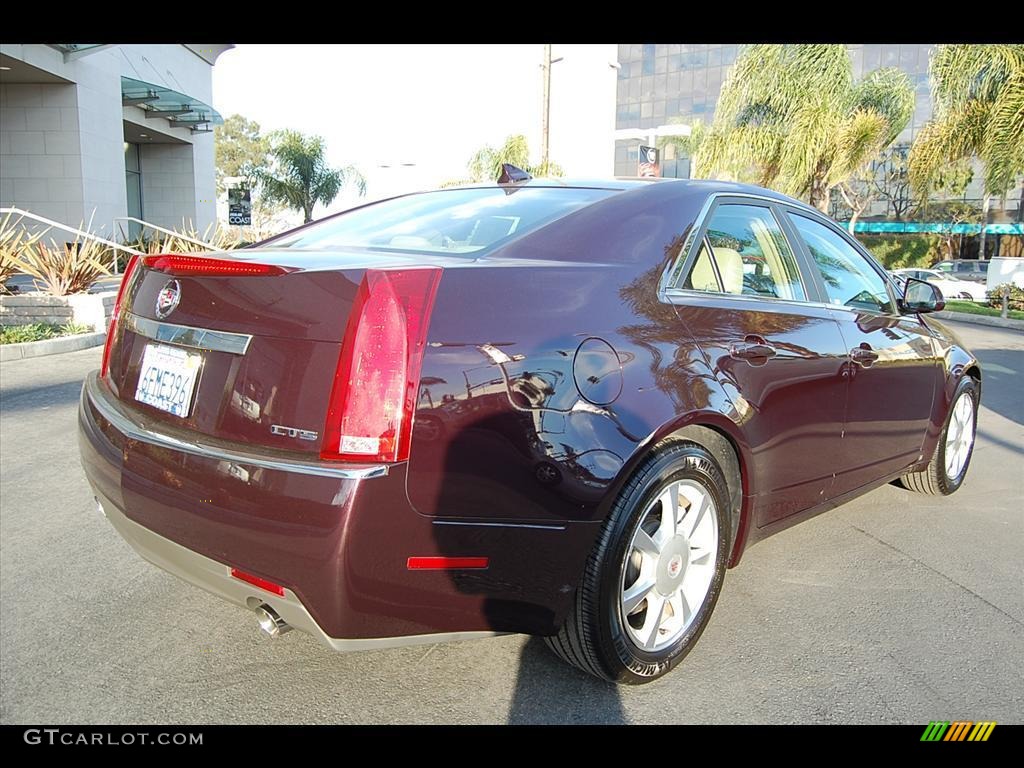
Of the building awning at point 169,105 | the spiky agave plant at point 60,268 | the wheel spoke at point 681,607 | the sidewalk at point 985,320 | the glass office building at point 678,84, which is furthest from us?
the glass office building at point 678,84

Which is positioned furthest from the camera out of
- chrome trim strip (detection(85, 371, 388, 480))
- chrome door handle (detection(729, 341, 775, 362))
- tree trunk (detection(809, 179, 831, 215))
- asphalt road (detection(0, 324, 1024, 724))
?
tree trunk (detection(809, 179, 831, 215))

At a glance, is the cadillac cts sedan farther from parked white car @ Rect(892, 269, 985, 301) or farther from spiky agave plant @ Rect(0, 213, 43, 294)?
parked white car @ Rect(892, 269, 985, 301)

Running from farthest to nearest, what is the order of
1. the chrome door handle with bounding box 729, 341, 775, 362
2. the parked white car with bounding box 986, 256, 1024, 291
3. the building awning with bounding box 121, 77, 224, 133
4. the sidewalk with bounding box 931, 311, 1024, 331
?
the building awning with bounding box 121, 77, 224, 133, the parked white car with bounding box 986, 256, 1024, 291, the sidewalk with bounding box 931, 311, 1024, 331, the chrome door handle with bounding box 729, 341, 775, 362

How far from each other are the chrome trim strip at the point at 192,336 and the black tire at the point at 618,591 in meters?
1.14

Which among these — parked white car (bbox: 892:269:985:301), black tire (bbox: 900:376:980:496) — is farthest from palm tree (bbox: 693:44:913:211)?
black tire (bbox: 900:376:980:496)

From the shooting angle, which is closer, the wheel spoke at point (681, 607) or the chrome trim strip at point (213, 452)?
the chrome trim strip at point (213, 452)

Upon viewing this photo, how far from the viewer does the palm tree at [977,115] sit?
1709 centimetres

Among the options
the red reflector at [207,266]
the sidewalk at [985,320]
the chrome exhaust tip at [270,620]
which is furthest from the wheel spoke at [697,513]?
the sidewalk at [985,320]

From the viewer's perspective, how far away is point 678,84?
66.8 m

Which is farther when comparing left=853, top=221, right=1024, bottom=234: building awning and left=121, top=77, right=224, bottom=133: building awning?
left=853, top=221, right=1024, bottom=234: building awning

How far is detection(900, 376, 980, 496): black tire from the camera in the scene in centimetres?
438

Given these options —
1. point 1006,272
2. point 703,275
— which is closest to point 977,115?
point 1006,272

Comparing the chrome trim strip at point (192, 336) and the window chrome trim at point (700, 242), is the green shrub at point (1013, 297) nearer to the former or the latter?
the window chrome trim at point (700, 242)
